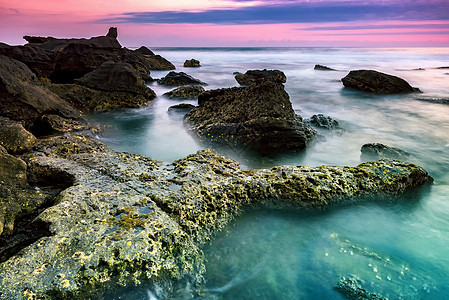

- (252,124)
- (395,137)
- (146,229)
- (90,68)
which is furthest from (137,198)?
(90,68)

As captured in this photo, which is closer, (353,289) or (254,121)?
(353,289)

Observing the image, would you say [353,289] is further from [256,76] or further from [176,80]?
[256,76]

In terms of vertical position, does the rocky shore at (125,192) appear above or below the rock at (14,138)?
below

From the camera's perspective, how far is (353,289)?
8.92ft

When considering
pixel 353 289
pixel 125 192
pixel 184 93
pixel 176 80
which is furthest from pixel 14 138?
pixel 176 80

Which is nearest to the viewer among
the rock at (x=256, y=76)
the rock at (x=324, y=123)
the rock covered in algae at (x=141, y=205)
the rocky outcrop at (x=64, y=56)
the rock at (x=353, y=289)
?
the rock covered in algae at (x=141, y=205)

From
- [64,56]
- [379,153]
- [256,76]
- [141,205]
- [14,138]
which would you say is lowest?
[379,153]

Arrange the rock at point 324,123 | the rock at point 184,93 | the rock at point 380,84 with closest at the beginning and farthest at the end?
1. the rock at point 324,123
2. the rock at point 184,93
3. the rock at point 380,84

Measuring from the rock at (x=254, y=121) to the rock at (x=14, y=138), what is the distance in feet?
11.6

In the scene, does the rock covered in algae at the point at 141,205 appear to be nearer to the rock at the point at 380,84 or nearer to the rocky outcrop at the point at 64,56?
the rocky outcrop at the point at 64,56

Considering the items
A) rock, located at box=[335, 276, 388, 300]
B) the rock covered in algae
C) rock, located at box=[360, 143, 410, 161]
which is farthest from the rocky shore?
rock, located at box=[360, 143, 410, 161]

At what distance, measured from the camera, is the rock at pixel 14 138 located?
4.26 m

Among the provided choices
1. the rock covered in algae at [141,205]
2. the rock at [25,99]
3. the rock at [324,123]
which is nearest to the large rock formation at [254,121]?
the rock at [324,123]

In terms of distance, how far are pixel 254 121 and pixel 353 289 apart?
4248mm
